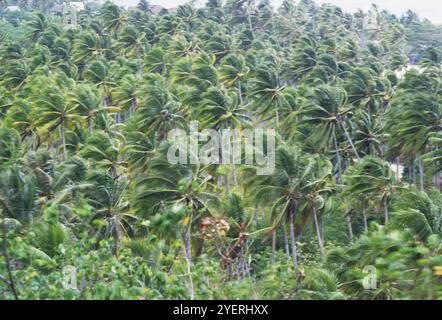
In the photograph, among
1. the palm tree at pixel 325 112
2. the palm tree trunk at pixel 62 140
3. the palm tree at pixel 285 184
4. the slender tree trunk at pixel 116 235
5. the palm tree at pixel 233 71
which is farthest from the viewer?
the palm tree at pixel 233 71

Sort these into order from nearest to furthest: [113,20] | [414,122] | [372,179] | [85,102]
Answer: [372,179], [414,122], [85,102], [113,20]

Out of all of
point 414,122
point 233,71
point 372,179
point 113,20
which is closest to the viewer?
point 372,179

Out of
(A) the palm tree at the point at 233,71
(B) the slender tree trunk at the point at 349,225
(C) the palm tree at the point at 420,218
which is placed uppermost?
(A) the palm tree at the point at 233,71

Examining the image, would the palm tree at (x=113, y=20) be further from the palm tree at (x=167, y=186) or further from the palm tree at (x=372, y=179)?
the palm tree at (x=167, y=186)

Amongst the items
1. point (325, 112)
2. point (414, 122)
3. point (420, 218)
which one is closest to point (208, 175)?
point (420, 218)

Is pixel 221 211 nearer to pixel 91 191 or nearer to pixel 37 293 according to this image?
pixel 91 191

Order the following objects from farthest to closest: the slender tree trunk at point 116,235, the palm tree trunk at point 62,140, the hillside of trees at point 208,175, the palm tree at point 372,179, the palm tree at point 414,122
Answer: the palm tree trunk at point 62,140, the palm tree at point 414,122, the palm tree at point 372,179, the slender tree trunk at point 116,235, the hillside of trees at point 208,175

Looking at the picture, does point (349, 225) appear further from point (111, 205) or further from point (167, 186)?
point (111, 205)

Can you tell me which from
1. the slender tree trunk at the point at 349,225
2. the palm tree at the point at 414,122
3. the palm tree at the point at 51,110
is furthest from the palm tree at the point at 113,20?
the slender tree trunk at the point at 349,225

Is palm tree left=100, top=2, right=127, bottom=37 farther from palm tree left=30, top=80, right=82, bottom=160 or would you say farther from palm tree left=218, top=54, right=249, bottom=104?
palm tree left=30, top=80, right=82, bottom=160

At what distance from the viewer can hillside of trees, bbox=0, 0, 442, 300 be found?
36.2 ft

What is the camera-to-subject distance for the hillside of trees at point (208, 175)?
1104 cm

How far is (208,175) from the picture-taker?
28.4 m
